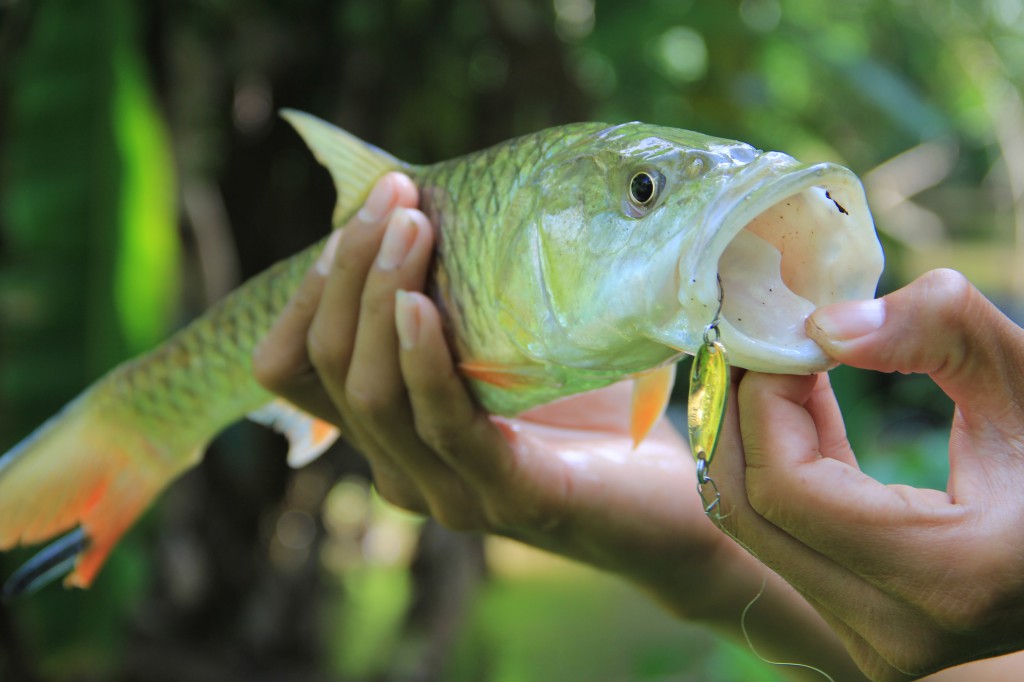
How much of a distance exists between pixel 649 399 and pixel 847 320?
40 cm

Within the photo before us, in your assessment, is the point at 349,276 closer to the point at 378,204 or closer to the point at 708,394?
the point at 378,204

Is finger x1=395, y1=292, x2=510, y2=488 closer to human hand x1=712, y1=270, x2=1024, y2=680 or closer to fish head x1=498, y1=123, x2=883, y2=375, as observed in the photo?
fish head x1=498, y1=123, x2=883, y2=375

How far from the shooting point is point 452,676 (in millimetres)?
3281

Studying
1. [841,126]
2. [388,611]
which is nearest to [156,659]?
[388,611]

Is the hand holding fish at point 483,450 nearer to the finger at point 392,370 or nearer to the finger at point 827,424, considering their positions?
the finger at point 392,370

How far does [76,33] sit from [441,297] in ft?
4.98

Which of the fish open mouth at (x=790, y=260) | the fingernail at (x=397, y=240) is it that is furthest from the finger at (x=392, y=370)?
the fish open mouth at (x=790, y=260)

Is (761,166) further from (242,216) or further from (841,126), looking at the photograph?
(841,126)

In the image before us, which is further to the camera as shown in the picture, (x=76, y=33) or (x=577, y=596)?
(x=577, y=596)

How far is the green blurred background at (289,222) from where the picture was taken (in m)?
2.12

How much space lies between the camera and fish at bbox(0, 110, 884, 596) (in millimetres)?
772

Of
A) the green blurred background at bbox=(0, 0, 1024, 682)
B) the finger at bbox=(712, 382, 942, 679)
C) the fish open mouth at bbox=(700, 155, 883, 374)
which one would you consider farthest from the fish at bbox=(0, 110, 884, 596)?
the green blurred background at bbox=(0, 0, 1024, 682)

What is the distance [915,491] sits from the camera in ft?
2.56

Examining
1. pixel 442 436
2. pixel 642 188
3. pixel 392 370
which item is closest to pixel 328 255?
pixel 392 370
